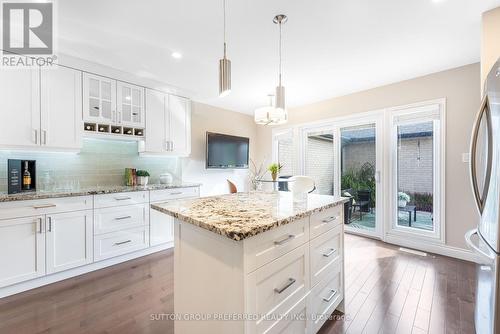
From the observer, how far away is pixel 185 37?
2.26 meters

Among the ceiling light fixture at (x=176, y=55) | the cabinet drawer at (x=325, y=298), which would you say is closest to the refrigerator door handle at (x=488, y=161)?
the cabinet drawer at (x=325, y=298)

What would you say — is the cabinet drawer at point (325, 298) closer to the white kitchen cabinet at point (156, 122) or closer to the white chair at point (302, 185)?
the white chair at point (302, 185)

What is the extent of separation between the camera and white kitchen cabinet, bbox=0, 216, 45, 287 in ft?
6.69

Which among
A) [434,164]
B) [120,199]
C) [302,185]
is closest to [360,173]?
[434,164]

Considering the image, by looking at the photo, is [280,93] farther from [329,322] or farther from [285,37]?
[329,322]

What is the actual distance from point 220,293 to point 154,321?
1067mm

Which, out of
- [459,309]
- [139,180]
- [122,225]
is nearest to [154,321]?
[122,225]

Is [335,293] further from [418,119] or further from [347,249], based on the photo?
[418,119]

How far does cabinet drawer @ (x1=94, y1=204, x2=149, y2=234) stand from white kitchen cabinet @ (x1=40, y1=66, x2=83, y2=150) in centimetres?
88

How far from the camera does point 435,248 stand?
3031 mm

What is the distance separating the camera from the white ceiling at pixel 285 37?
184 cm

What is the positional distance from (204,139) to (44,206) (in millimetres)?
2660

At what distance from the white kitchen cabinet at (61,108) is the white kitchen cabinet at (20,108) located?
0.06 meters

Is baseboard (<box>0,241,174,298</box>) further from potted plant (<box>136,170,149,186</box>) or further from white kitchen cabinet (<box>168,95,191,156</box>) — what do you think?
white kitchen cabinet (<box>168,95,191,156</box>)
